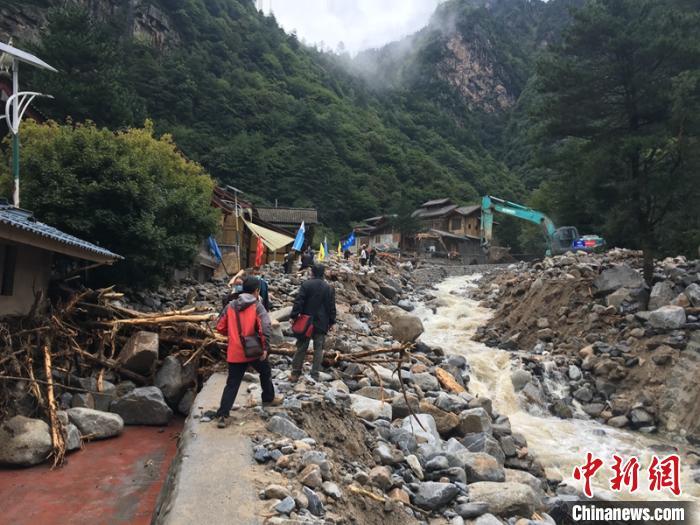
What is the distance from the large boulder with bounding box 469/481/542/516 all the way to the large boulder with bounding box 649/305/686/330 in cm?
941

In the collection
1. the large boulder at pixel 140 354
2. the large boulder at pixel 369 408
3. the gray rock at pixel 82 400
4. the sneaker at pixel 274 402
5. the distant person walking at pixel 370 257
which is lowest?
the gray rock at pixel 82 400

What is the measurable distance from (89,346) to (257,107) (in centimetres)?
6411

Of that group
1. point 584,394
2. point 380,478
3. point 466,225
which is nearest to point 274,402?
point 380,478

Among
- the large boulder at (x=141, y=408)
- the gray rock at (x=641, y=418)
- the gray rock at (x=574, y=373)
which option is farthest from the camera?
the gray rock at (x=574, y=373)

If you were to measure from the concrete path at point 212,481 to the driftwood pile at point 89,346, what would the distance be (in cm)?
278

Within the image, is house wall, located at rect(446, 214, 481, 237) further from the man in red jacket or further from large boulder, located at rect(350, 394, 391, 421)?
the man in red jacket

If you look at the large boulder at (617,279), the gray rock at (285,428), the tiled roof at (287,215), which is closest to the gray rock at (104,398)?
the gray rock at (285,428)

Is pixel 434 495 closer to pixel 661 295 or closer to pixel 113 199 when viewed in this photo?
pixel 113 199

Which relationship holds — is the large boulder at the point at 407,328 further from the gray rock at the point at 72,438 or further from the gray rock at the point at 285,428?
the gray rock at the point at 72,438

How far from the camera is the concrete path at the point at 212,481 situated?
392 cm

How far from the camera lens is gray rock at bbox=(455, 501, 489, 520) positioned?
5223mm

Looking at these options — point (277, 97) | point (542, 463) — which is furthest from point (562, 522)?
point (277, 97)

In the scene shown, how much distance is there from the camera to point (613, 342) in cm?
1394

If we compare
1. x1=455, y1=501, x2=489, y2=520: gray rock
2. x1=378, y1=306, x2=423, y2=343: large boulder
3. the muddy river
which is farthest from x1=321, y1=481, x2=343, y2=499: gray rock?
x1=378, y1=306, x2=423, y2=343: large boulder
